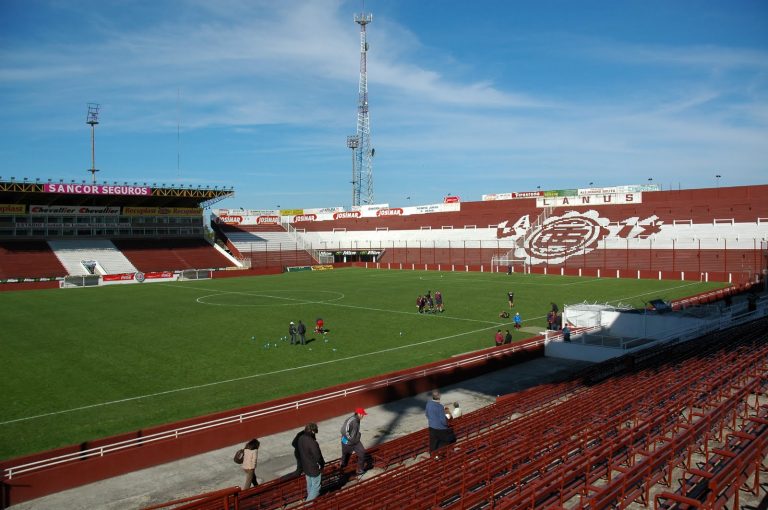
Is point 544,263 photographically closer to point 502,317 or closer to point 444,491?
point 502,317

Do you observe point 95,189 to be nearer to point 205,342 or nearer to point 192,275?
point 192,275

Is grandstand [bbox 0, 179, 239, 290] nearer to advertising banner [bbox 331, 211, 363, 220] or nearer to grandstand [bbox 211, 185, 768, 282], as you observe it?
grandstand [bbox 211, 185, 768, 282]

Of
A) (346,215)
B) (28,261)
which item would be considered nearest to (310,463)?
(28,261)

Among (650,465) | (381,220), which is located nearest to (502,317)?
(650,465)

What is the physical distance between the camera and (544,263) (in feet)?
223

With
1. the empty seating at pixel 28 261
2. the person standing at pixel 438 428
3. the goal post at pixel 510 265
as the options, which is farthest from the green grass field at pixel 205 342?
the goal post at pixel 510 265

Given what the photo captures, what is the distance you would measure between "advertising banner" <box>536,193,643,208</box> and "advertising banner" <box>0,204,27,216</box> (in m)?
64.0

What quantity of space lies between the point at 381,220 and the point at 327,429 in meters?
82.6

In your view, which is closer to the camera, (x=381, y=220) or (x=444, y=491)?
(x=444, y=491)

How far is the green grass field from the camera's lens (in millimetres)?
17250

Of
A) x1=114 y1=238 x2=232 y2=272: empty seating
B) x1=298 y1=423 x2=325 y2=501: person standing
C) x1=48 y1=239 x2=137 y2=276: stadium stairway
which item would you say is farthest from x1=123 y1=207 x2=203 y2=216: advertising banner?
x1=298 y1=423 x2=325 y2=501: person standing

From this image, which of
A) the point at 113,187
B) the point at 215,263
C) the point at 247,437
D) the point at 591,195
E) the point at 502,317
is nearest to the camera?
the point at 247,437

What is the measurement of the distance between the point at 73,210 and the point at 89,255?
7430 mm

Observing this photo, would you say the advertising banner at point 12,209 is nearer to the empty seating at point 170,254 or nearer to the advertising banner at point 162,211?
the empty seating at point 170,254
